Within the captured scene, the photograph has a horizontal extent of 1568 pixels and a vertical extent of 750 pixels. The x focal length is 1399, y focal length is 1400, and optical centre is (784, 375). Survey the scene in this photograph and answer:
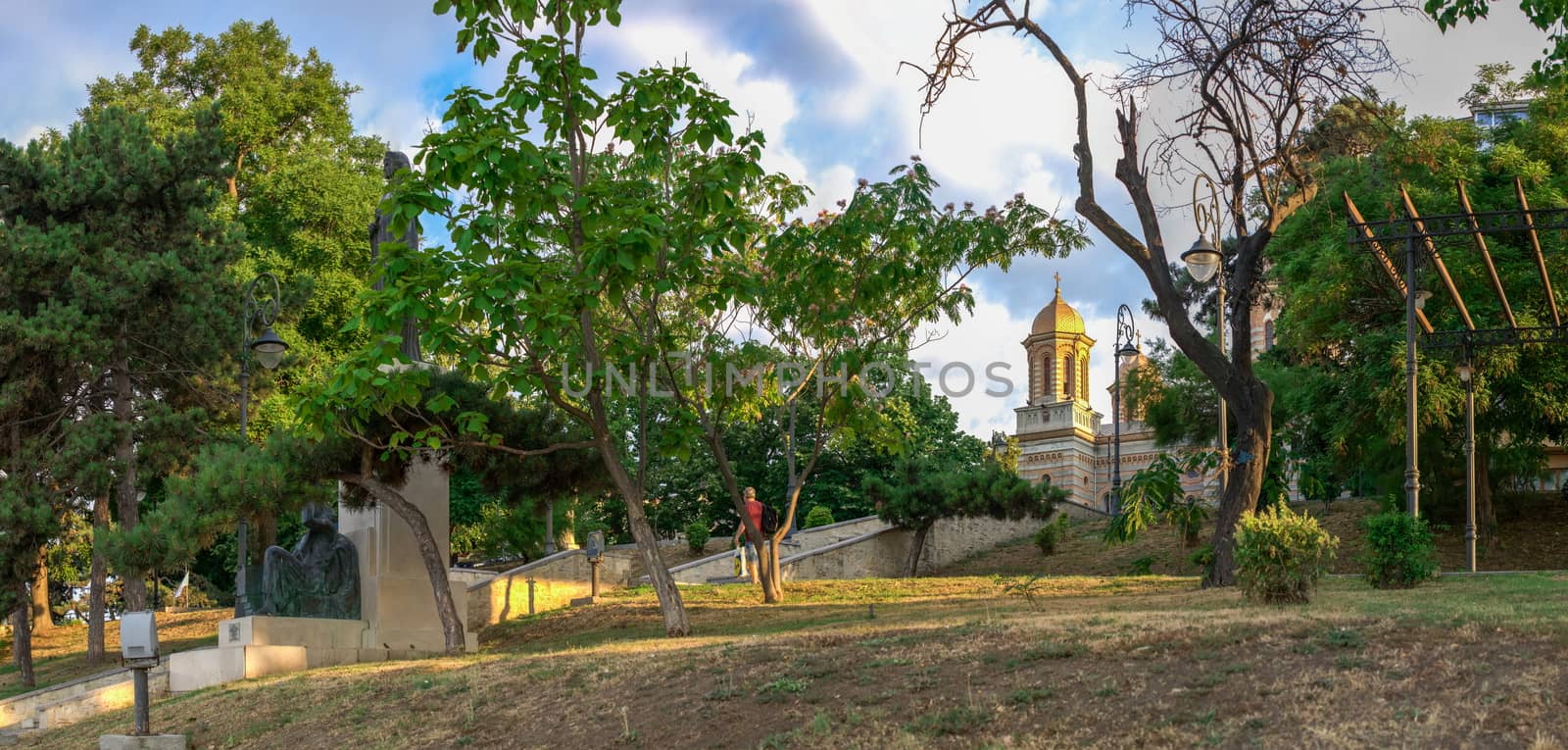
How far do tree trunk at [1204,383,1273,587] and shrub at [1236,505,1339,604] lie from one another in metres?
4.54

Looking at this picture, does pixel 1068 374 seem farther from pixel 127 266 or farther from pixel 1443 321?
pixel 127 266

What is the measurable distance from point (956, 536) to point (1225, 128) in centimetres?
1736

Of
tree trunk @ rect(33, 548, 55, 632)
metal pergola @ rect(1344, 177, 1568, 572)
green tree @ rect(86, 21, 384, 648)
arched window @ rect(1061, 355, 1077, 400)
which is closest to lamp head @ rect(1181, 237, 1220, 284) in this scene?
metal pergola @ rect(1344, 177, 1568, 572)

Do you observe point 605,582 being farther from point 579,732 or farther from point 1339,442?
point 579,732

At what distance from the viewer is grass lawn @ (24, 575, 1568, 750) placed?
762 centimetres

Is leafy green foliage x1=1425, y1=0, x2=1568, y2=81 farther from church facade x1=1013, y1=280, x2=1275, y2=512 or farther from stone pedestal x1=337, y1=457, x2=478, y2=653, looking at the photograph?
church facade x1=1013, y1=280, x2=1275, y2=512

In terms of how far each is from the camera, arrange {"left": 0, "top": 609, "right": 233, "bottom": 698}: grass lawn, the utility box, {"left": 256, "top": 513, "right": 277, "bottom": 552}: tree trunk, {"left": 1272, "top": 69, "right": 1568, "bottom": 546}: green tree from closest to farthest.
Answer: the utility box → {"left": 256, "top": 513, "right": 277, "bottom": 552}: tree trunk → {"left": 0, "top": 609, "right": 233, "bottom": 698}: grass lawn → {"left": 1272, "top": 69, "right": 1568, "bottom": 546}: green tree

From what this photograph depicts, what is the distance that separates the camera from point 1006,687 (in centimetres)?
891

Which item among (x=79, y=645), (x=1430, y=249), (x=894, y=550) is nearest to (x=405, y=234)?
(x=1430, y=249)

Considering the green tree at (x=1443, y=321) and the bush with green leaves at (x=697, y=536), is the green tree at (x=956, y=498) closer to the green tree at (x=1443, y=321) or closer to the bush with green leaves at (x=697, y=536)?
the green tree at (x=1443, y=321)

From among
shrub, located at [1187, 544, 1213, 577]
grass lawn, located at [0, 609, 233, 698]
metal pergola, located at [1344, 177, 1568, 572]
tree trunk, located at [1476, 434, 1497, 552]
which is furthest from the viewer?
tree trunk, located at [1476, 434, 1497, 552]

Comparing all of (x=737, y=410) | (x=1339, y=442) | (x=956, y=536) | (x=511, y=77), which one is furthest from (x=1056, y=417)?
(x=511, y=77)

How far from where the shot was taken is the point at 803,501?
42.9 meters

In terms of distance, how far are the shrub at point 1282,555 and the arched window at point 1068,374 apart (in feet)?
165
